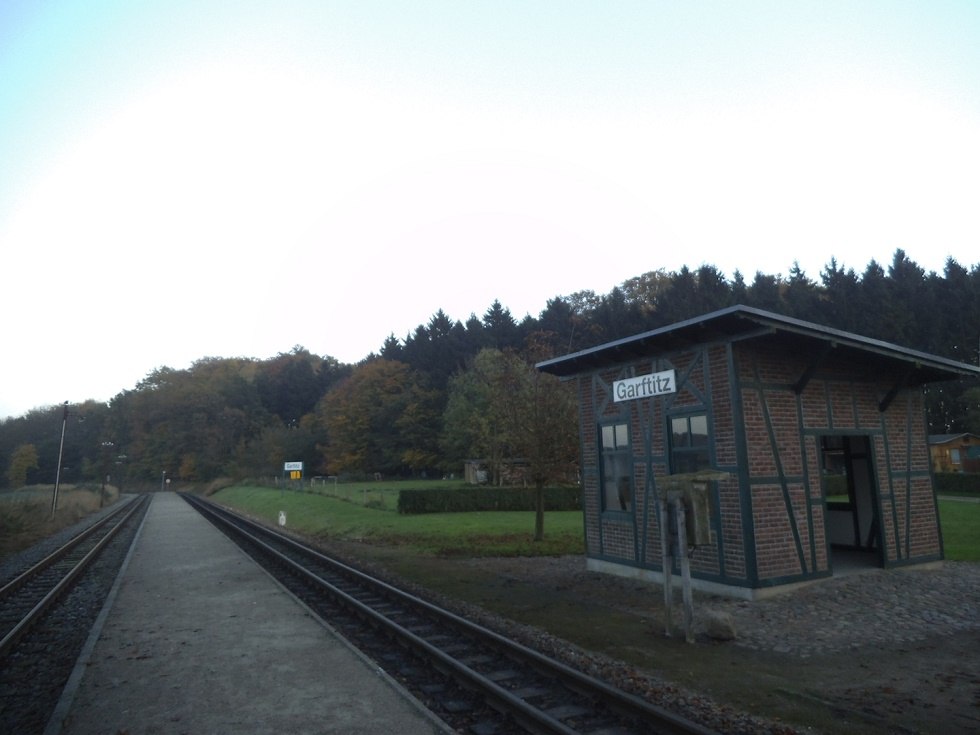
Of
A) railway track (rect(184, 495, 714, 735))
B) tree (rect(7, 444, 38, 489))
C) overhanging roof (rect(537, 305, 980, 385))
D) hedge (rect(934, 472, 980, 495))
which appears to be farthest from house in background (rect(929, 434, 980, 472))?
tree (rect(7, 444, 38, 489))

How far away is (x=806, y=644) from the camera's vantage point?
838cm

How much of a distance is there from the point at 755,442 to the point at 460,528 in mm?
16297

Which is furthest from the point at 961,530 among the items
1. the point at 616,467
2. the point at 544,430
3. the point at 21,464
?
the point at 21,464

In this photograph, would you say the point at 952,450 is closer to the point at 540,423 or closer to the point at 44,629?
the point at 540,423

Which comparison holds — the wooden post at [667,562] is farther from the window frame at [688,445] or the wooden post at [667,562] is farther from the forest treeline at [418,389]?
the forest treeline at [418,389]

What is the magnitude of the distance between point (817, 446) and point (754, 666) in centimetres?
590

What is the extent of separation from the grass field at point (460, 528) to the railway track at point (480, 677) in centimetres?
859

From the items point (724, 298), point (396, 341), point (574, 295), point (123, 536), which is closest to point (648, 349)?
point (123, 536)

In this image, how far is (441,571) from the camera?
15.7 m

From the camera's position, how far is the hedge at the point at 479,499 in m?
32.4

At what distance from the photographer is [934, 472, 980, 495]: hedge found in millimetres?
36938

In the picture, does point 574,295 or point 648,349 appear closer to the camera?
point 648,349

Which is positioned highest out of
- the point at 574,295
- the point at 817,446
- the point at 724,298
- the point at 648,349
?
the point at 574,295

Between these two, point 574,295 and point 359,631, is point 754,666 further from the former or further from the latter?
point 574,295
